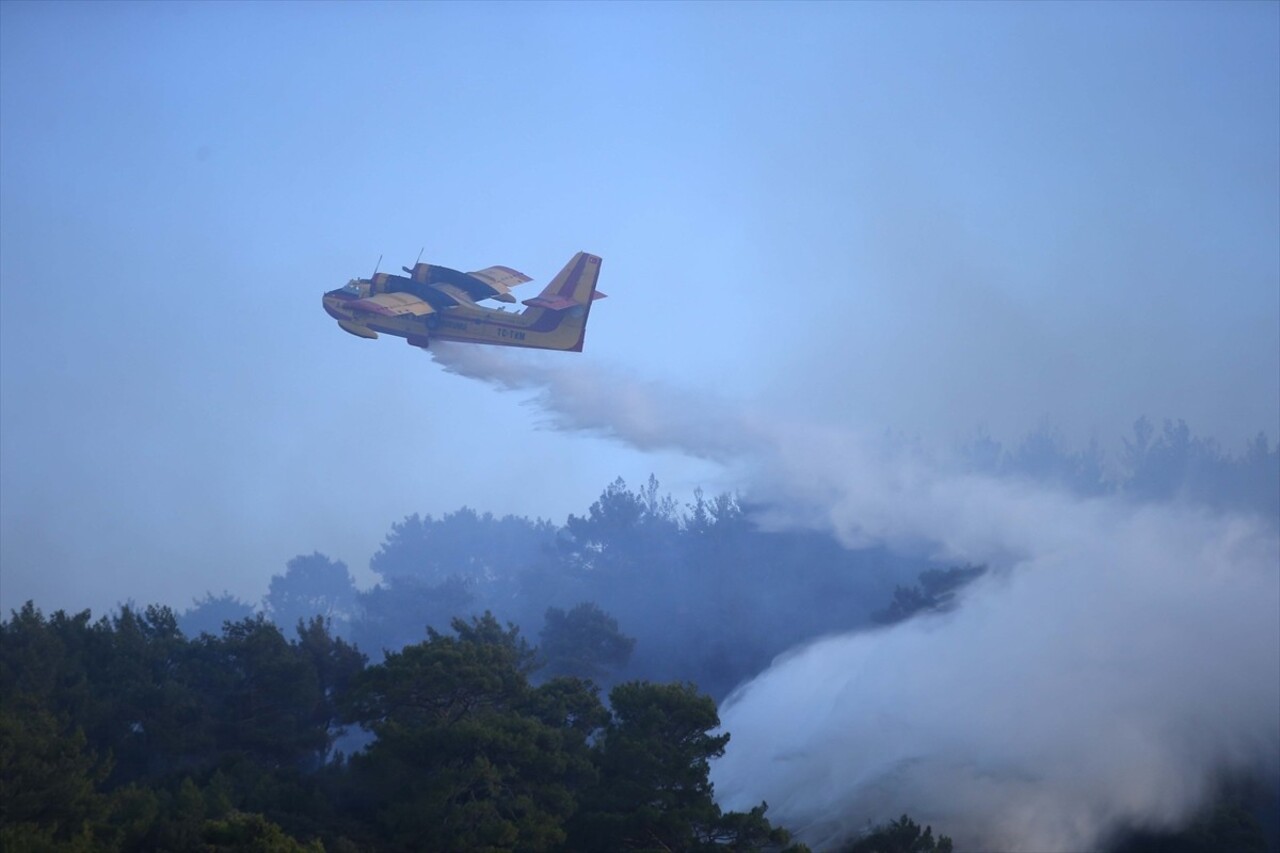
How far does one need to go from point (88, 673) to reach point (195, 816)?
1518cm

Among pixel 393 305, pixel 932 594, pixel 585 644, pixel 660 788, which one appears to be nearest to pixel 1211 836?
pixel 660 788

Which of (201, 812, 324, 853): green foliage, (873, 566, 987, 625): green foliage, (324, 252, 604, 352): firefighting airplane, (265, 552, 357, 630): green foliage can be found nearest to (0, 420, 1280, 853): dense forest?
(201, 812, 324, 853): green foliage

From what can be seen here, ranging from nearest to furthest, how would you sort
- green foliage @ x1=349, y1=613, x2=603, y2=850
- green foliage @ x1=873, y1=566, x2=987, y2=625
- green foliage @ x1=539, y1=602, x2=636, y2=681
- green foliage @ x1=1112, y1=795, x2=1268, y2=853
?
1. green foliage @ x1=349, y1=613, x2=603, y2=850
2. green foliage @ x1=1112, y1=795, x2=1268, y2=853
3. green foliage @ x1=539, y1=602, x2=636, y2=681
4. green foliage @ x1=873, y1=566, x2=987, y2=625

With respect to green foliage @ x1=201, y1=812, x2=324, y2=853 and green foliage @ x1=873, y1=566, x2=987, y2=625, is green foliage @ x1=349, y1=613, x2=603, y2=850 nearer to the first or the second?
green foliage @ x1=201, y1=812, x2=324, y2=853

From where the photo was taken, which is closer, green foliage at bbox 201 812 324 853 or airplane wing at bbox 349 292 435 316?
green foliage at bbox 201 812 324 853

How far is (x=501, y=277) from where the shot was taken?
2147 inches

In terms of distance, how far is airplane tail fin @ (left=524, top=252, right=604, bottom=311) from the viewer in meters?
50.2

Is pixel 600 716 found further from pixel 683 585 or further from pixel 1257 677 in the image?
pixel 683 585

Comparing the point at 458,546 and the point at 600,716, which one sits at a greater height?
the point at 458,546

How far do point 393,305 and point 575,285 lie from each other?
719 centimetres

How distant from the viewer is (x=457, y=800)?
3300cm

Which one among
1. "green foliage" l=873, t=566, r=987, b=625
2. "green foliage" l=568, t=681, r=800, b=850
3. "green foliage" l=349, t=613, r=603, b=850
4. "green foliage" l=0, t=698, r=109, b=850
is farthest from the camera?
"green foliage" l=873, t=566, r=987, b=625

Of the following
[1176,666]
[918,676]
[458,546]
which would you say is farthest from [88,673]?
[458,546]

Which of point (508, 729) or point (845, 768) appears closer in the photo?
point (508, 729)
